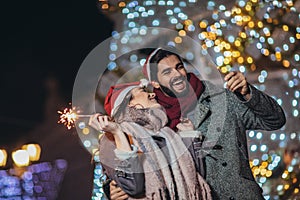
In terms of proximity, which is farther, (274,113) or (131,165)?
(274,113)

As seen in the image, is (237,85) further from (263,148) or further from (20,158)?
(20,158)

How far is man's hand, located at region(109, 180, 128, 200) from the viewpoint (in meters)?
1.23

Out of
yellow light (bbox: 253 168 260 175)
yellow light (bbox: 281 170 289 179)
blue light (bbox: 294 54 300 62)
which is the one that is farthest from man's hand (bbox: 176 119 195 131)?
blue light (bbox: 294 54 300 62)

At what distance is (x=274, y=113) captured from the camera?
4.63 feet

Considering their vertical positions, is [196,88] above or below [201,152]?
above

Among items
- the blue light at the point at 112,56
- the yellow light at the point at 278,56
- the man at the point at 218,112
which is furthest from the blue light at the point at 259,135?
the blue light at the point at 112,56

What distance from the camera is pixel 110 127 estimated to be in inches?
49.2

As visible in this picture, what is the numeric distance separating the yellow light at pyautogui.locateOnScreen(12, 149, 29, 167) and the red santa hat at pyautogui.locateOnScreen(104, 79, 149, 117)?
228 mm

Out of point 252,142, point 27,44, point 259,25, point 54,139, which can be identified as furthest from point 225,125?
point 27,44

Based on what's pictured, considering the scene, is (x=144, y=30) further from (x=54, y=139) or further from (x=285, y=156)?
(x=285, y=156)

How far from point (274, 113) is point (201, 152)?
0.86 feet

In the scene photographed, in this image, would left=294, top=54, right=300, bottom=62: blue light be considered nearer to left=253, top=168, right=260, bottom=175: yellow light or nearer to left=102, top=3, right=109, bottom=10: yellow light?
left=253, top=168, right=260, bottom=175: yellow light

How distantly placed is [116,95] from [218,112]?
0.28 meters

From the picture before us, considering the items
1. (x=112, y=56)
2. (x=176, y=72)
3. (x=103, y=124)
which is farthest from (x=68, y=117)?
(x=176, y=72)
